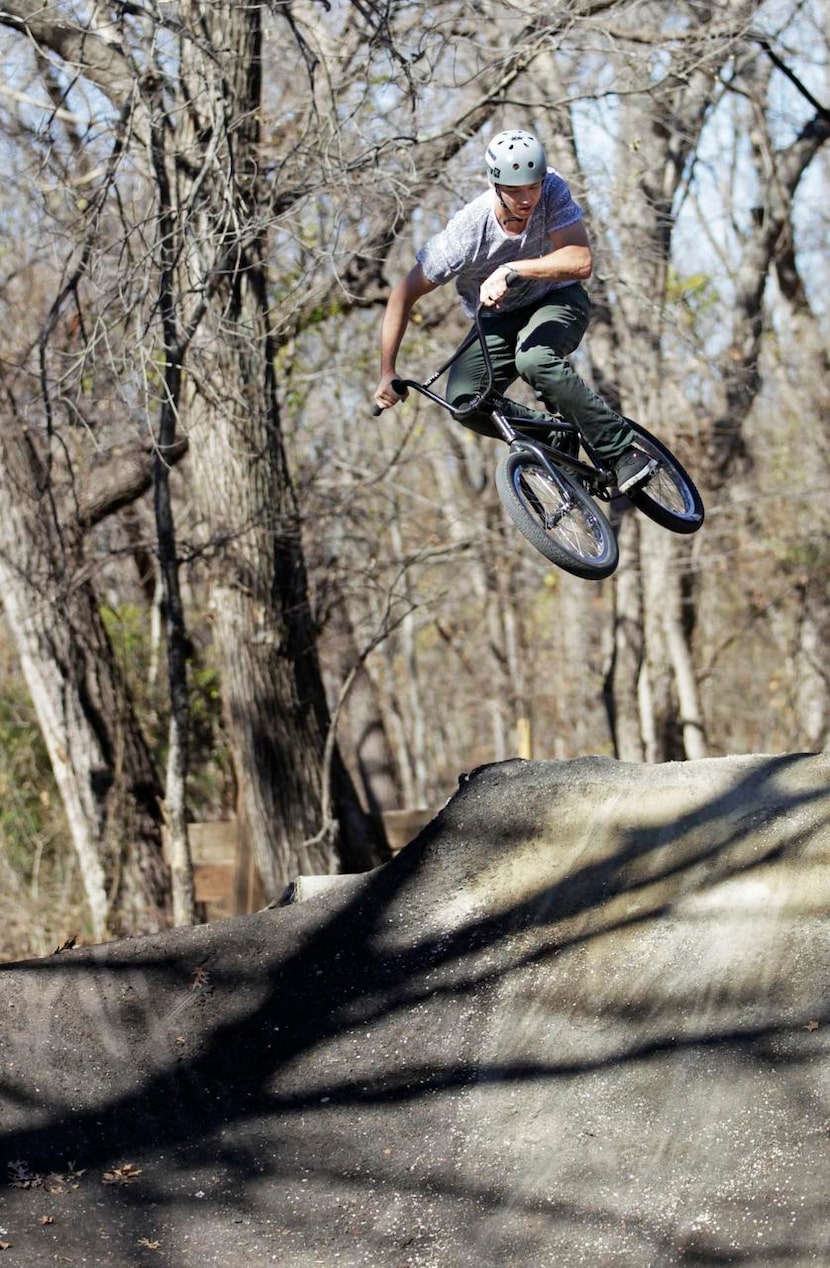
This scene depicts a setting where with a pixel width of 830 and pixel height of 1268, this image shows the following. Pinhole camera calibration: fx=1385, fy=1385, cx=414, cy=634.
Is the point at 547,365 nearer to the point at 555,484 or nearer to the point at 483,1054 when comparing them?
the point at 555,484

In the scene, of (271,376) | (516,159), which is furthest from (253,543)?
(516,159)

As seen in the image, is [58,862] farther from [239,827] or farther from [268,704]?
[268,704]

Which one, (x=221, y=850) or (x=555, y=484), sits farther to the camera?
(x=221, y=850)

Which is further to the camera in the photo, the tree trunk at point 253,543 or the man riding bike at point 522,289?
the tree trunk at point 253,543

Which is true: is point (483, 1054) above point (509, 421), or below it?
below

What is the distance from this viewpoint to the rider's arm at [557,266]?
562 cm

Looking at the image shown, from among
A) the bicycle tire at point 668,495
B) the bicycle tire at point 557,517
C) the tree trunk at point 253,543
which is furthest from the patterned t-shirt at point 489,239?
the tree trunk at point 253,543

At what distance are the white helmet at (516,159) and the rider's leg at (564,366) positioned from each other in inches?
31.3

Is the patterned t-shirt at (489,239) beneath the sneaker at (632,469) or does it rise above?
above

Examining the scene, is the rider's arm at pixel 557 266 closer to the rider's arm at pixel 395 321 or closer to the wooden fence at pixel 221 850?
the rider's arm at pixel 395 321

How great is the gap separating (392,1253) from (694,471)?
10.5m

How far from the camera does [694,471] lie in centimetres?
1395

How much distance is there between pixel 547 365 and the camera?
608 cm

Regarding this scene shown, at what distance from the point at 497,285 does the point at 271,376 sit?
396 cm
